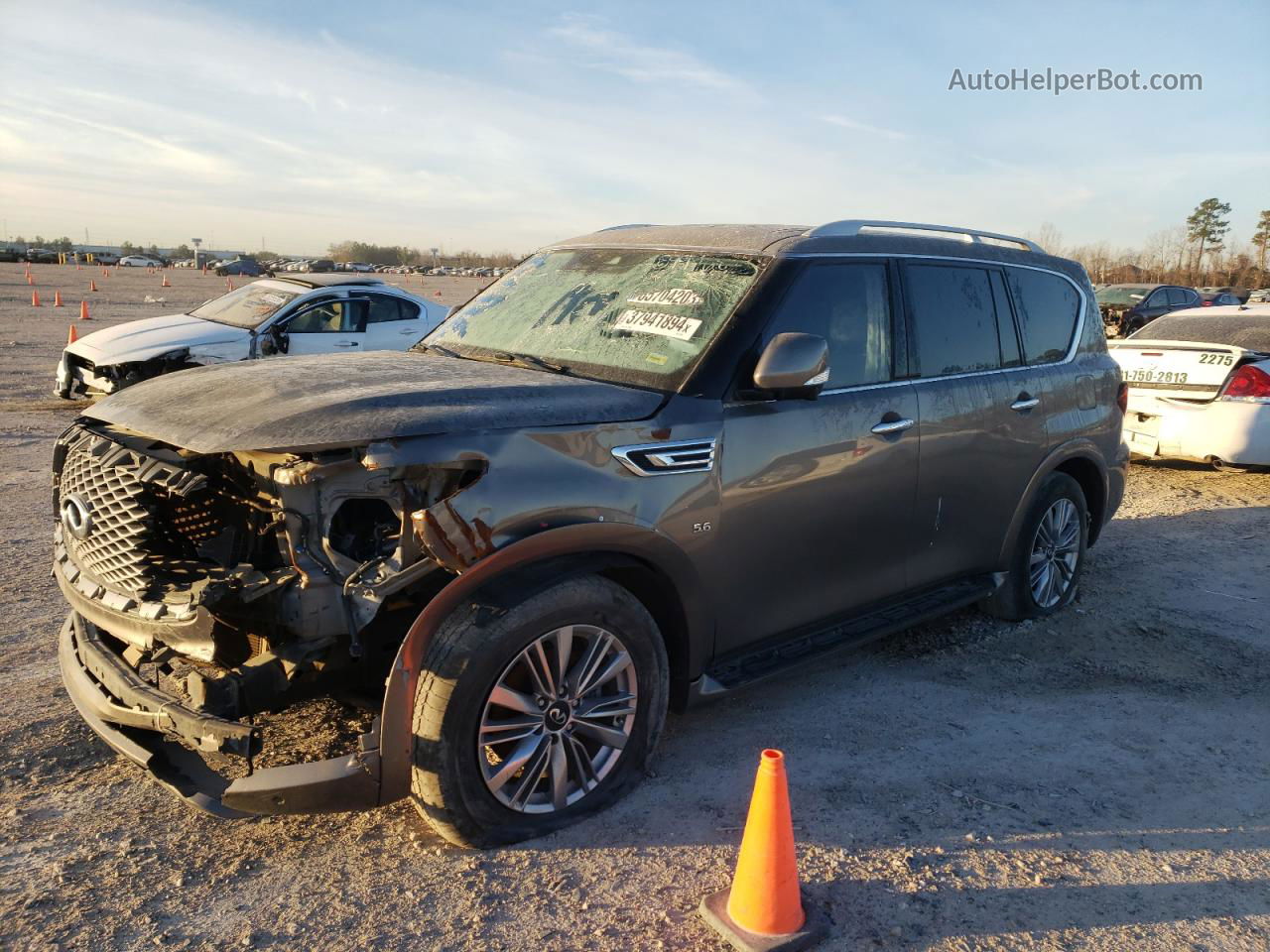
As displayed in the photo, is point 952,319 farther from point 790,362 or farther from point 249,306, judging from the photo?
point 249,306

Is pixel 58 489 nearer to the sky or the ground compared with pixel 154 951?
nearer to the sky

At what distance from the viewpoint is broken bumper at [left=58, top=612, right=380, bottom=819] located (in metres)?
2.88

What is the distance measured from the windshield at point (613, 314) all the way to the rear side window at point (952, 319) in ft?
3.19

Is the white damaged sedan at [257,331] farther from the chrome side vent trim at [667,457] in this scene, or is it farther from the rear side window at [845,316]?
the chrome side vent trim at [667,457]

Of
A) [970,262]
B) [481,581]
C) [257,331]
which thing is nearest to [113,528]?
[481,581]

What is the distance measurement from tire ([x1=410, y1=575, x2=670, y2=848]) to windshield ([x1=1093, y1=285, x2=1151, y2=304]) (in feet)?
75.2

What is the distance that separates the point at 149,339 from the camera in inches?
423

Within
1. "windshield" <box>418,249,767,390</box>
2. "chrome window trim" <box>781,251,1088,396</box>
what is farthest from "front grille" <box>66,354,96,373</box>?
"chrome window trim" <box>781,251,1088,396</box>

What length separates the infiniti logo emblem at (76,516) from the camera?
3.35 m

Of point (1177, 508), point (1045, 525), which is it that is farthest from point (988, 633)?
point (1177, 508)

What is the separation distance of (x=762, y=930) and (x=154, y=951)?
169 cm

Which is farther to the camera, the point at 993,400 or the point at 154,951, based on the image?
the point at 993,400

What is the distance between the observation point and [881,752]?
4.03 meters

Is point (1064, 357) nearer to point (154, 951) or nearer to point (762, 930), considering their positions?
point (762, 930)
